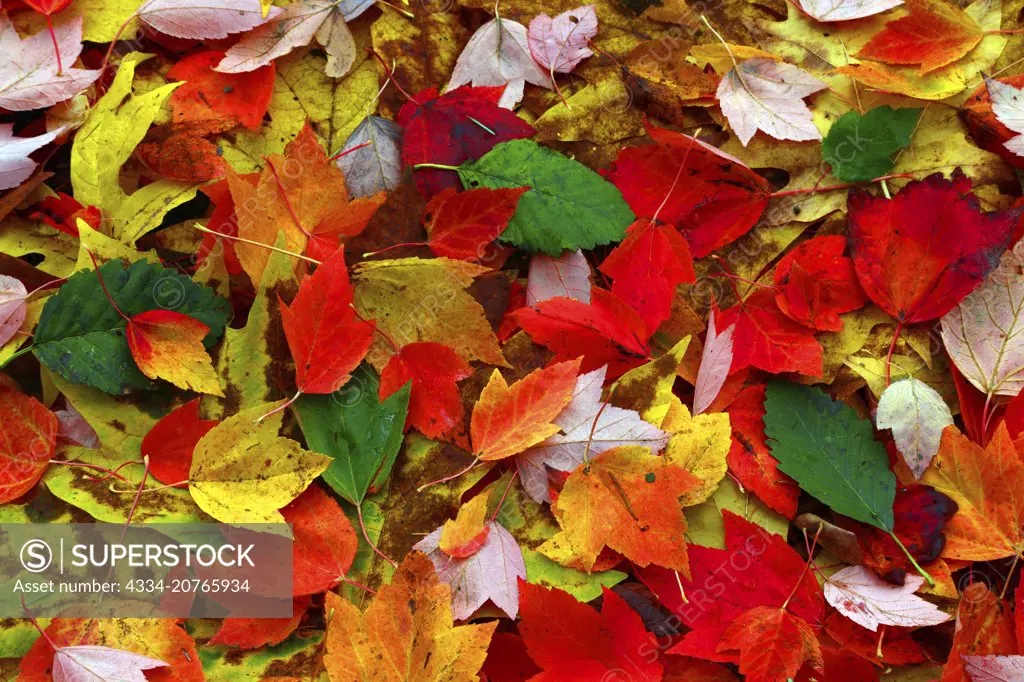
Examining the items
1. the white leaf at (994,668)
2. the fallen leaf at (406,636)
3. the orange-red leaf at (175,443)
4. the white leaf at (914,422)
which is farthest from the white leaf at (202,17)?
the white leaf at (994,668)

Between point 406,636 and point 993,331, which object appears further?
point 993,331

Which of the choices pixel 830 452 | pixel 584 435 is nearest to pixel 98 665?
pixel 584 435

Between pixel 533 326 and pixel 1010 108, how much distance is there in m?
0.66

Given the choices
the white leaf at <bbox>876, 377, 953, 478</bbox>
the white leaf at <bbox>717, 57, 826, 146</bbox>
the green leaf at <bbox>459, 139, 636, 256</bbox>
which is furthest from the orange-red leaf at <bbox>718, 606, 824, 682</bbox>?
the white leaf at <bbox>717, 57, 826, 146</bbox>

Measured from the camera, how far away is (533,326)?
948 mm

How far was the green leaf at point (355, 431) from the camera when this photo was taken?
2.95ft

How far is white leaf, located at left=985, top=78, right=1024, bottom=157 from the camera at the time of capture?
955 mm

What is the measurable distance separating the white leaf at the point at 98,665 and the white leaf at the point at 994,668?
0.90 m

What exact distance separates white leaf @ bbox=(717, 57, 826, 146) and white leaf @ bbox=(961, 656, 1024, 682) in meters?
0.66

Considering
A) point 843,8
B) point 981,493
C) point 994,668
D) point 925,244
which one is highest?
point 843,8

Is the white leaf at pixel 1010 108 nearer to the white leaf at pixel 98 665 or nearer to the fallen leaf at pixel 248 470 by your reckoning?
the fallen leaf at pixel 248 470

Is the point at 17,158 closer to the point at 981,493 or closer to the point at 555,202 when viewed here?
the point at 555,202

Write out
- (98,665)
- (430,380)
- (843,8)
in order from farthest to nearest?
(843,8), (430,380), (98,665)

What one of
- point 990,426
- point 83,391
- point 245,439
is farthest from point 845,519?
point 83,391
